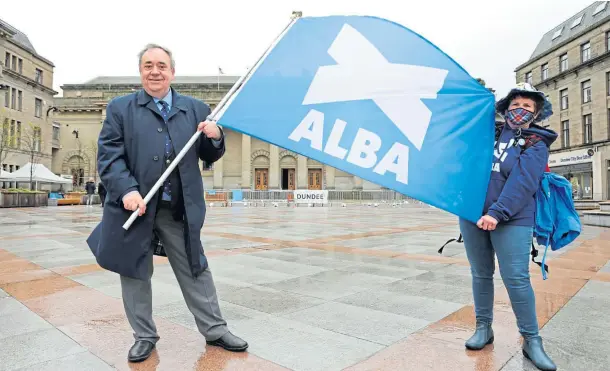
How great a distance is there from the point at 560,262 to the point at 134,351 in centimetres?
691

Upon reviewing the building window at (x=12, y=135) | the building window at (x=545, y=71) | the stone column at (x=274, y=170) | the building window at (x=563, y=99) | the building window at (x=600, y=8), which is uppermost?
the building window at (x=600, y=8)

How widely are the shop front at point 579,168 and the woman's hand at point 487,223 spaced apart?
129 ft

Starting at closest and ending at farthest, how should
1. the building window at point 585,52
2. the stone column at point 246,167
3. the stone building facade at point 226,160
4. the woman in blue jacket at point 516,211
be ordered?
the woman in blue jacket at point 516,211 < the building window at point 585,52 < the stone building facade at point 226,160 < the stone column at point 246,167

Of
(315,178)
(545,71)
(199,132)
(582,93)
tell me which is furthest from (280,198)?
(199,132)

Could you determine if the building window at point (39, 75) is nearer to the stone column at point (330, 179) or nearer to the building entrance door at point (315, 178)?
the building entrance door at point (315, 178)

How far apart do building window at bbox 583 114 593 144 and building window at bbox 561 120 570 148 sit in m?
2.07

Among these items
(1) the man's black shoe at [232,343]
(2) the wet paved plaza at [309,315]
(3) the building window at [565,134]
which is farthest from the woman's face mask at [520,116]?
(3) the building window at [565,134]

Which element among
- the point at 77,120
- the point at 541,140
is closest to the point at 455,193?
the point at 541,140

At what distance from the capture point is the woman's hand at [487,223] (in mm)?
2758

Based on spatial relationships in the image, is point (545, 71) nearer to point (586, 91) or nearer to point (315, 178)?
point (586, 91)

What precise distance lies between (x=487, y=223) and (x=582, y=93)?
44.7 meters

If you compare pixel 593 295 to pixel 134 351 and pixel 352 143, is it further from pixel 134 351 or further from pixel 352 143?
pixel 134 351

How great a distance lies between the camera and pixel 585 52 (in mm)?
38688

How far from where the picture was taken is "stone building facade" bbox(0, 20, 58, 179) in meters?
40.1
